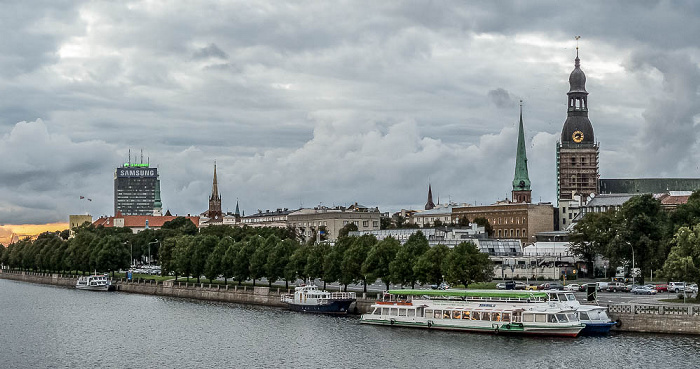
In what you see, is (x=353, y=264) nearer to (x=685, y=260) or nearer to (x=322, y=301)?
(x=322, y=301)

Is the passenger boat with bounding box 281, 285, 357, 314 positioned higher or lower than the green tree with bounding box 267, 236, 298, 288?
lower

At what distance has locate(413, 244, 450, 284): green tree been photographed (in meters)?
129

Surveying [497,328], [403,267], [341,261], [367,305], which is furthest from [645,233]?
[497,328]

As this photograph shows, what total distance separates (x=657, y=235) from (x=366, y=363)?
8199 centimetres

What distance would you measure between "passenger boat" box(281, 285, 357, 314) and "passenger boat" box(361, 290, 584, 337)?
8520 millimetres

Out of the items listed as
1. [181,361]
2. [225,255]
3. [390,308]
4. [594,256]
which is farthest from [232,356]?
[594,256]

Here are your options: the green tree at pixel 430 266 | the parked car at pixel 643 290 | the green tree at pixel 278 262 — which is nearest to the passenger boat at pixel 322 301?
the green tree at pixel 430 266

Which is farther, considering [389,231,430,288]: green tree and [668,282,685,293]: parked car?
[668,282,685,293]: parked car

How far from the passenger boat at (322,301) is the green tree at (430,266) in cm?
974

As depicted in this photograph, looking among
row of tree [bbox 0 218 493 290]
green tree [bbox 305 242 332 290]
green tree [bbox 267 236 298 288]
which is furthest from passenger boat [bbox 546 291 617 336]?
green tree [bbox 267 236 298 288]

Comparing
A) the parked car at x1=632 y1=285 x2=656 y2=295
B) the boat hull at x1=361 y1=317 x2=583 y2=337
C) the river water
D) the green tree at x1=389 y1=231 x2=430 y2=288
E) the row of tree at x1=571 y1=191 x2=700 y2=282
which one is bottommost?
the river water

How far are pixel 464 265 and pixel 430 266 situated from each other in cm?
457

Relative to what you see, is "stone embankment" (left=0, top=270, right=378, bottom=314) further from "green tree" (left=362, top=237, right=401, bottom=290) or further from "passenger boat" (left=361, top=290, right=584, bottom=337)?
"passenger boat" (left=361, top=290, right=584, bottom=337)

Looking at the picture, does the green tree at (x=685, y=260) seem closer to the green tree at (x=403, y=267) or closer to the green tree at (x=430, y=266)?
the green tree at (x=430, y=266)
